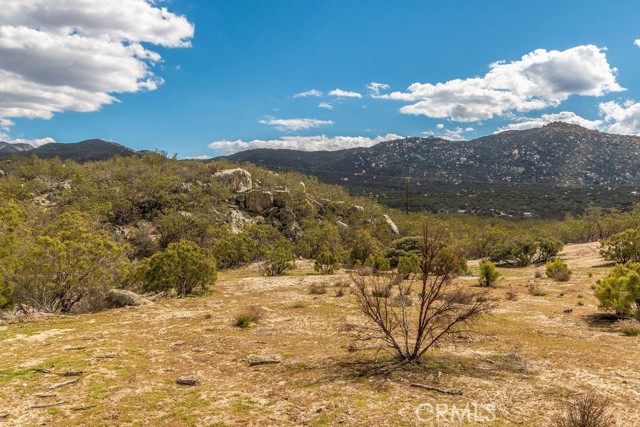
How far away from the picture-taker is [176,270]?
2344 cm

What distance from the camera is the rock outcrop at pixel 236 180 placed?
79.9 m

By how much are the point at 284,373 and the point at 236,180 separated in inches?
2899

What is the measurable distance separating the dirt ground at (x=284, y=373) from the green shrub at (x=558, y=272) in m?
15.2

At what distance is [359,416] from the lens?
7.89m

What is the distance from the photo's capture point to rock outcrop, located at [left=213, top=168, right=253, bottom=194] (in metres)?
79.9

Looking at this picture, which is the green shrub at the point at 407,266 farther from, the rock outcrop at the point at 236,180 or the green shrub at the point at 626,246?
the rock outcrop at the point at 236,180

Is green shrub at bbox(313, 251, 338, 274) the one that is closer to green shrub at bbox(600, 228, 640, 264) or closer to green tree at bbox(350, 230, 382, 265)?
green tree at bbox(350, 230, 382, 265)

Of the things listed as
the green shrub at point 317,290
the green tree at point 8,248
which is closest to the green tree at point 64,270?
the green tree at point 8,248

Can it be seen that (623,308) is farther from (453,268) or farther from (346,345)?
(346,345)

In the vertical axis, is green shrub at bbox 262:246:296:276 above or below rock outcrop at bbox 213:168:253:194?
below

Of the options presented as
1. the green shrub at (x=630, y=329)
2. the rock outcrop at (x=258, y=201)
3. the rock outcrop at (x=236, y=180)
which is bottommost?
the green shrub at (x=630, y=329)

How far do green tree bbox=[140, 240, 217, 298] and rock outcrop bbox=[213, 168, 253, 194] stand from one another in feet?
184

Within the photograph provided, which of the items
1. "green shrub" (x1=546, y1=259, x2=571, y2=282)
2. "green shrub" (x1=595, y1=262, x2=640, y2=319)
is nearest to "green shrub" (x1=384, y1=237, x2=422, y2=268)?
"green shrub" (x1=546, y1=259, x2=571, y2=282)

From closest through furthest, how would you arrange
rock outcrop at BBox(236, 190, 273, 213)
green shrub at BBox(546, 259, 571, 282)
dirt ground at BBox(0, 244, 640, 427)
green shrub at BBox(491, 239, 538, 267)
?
dirt ground at BBox(0, 244, 640, 427) < green shrub at BBox(546, 259, 571, 282) < green shrub at BBox(491, 239, 538, 267) < rock outcrop at BBox(236, 190, 273, 213)
